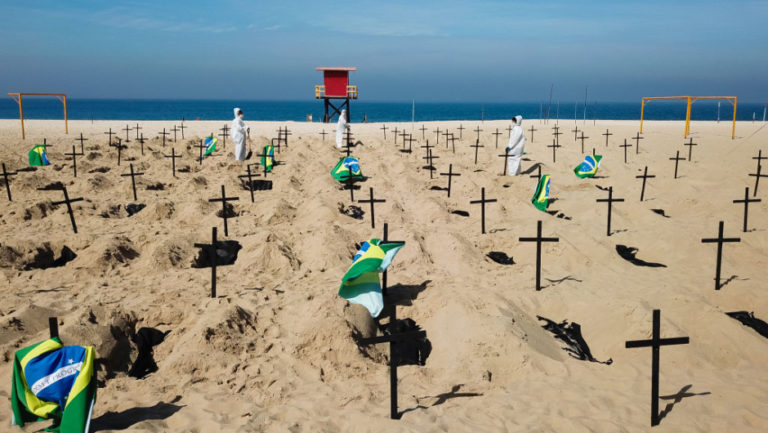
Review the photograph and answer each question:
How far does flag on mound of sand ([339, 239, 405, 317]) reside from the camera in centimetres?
762

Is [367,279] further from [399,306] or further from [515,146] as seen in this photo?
[515,146]

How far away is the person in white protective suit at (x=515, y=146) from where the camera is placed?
1889 cm

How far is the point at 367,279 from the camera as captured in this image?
7.79 m

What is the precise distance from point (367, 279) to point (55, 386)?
13.3ft

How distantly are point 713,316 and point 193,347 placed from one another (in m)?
7.19

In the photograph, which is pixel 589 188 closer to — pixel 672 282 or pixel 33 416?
pixel 672 282

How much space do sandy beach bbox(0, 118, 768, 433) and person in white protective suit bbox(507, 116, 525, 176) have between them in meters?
2.49

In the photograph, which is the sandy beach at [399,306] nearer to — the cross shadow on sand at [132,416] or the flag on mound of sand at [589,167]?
the cross shadow on sand at [132,416]

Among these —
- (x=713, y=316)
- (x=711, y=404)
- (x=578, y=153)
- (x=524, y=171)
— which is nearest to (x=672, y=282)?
(x=713, y=316)

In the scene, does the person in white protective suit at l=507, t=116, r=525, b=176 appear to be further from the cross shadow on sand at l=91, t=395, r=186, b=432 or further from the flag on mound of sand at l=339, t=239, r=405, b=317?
the cross shadow on sand at l=91, t=395, r=186, b=432

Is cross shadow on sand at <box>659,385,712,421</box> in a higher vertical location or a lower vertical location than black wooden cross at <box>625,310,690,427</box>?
lower

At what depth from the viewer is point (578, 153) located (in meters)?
24.0

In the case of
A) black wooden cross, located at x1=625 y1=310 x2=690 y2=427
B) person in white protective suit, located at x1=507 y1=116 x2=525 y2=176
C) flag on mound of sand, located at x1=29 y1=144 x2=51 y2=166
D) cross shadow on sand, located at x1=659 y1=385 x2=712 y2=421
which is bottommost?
cross shadow on sand, located at x1=659 y1=385 x2=712 y2=421

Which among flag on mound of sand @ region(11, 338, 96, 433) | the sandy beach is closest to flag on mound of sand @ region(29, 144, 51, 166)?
the sandy beach
